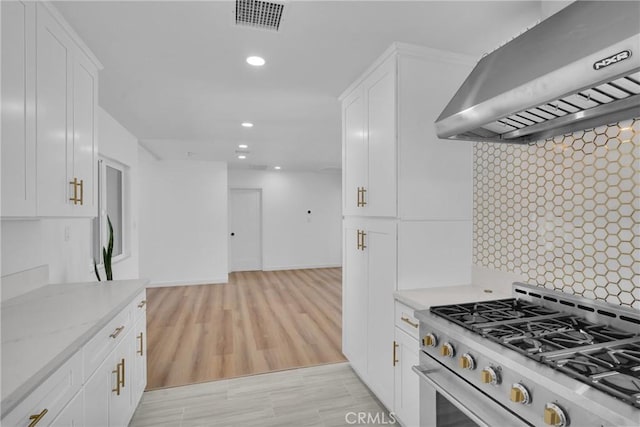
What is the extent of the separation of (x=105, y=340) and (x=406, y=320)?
1590mm

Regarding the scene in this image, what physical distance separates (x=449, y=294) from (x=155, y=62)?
245cm

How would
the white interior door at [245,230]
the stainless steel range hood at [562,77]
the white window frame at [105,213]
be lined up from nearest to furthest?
the stainless steel range hood at [562,77] < the white window frame at [105,213] < the white interior door at [245,230]

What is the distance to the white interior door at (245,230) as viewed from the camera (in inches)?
315

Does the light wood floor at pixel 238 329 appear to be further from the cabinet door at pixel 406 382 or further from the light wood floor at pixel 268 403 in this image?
the cabinet door at pixel 406 382

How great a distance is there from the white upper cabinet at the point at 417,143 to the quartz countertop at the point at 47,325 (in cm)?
169

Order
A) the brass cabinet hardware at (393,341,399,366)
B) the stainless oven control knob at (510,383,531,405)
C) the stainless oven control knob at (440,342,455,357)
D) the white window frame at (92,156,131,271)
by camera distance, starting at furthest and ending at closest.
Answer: the white window frame at (92,156,131,271) → the brass cabinet hardware at (393,341,399,366) → the stainless oven control knob at (440,342,455,357) → the stainless oven control knob at (510,383,531,405)

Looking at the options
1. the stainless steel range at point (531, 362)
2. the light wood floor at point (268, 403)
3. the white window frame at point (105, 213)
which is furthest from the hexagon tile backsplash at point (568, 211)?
the white window frame at point (105, 213)

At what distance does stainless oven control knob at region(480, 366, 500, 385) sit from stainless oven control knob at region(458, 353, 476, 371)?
8cm

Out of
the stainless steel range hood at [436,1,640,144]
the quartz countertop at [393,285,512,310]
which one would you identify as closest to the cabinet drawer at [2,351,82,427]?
the quartz countertop at [393,285,512,310]

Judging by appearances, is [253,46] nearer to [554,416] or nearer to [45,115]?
[45,115]

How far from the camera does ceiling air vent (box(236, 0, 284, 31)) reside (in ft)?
5.51

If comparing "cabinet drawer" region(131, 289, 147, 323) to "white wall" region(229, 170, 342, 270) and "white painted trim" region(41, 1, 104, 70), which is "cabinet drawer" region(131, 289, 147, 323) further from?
"white wall" region(229, 170, 342, 270)

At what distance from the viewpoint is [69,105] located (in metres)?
1.87

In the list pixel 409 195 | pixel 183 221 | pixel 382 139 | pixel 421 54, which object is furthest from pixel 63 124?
pixel 183 221
